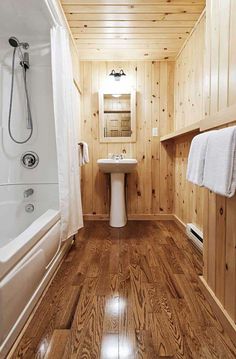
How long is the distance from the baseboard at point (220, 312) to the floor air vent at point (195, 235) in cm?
63

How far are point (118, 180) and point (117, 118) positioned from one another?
0.87 m

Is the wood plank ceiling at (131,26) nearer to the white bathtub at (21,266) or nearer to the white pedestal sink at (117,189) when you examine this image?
the white pedestal sink at (117,189)

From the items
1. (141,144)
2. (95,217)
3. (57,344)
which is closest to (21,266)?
(57,344)

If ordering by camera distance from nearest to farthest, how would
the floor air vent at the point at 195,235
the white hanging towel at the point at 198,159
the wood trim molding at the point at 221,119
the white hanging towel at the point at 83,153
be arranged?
the wood trim molding at the point at 221,119, the white hanging towel at the point at 198,159, the floor air vent at the point at 195,235, the white hanging towel at the point at 83,153

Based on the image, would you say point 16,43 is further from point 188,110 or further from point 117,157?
point 188,110

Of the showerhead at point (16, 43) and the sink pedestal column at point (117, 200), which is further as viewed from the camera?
the sink pedestal column at point (117, 200)

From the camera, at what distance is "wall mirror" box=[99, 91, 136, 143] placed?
115 inches

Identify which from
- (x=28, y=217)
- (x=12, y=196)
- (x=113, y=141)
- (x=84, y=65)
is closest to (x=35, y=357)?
(x=28, y=217)

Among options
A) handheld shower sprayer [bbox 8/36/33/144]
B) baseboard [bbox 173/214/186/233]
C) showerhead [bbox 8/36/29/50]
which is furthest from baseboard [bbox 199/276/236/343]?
showerhead [bbox 8/36/29/50]

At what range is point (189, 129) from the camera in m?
1.84

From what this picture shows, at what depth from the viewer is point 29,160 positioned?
7.26 ft

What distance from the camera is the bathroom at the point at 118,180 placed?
104 cm

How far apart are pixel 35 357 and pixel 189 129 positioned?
174cm

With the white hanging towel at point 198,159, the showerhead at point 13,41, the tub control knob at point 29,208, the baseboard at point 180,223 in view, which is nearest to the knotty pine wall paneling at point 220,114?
the white hanging towel at point 198,159
